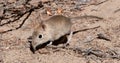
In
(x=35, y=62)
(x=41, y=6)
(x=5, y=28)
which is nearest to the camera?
(x=35, y=62)

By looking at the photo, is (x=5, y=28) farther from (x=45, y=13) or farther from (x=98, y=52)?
(x=98, y=52)

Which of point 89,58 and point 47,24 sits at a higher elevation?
point 47,24

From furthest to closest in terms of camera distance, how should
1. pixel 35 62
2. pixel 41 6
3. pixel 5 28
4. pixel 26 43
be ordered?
1. pixel 41 6
2. pixel 5 28
3. pixel 26 43
4. pixel 35 62

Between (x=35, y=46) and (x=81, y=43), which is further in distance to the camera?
(x=81, y=43)

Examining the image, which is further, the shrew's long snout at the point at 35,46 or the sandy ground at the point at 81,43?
the shrew's long snout at the point at 35,46

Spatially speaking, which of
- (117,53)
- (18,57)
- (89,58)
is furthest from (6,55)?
(117,53)

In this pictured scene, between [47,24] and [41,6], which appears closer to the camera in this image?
[47,24]

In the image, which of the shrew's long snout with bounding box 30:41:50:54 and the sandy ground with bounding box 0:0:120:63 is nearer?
the sandy ground with bounding box 0:0:120:63

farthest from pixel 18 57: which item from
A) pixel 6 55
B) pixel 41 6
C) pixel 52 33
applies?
pixel 41 6
